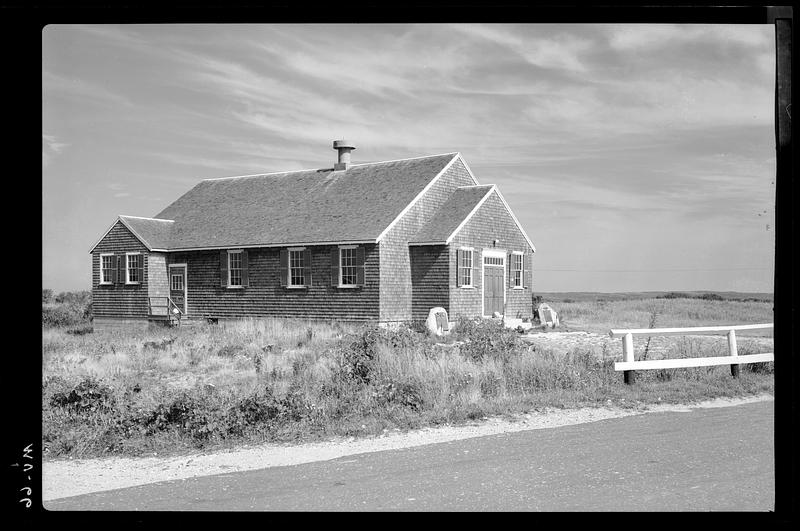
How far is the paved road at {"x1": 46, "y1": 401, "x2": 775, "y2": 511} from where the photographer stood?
5.71m

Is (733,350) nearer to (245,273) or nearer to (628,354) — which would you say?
(628,354)

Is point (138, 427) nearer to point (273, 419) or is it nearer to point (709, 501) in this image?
point (273, 419)

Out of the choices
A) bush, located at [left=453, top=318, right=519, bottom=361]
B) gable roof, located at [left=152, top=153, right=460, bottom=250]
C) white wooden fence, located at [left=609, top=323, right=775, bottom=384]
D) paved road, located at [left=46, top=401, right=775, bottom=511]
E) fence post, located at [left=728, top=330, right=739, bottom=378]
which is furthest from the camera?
gable roof, located at [left=152, top=153, right=460, bottom=250]

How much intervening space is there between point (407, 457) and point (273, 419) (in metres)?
2.06

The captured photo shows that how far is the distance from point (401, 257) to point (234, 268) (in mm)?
6269

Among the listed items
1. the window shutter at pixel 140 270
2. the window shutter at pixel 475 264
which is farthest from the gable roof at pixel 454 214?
the window shutter at pixel 140 270

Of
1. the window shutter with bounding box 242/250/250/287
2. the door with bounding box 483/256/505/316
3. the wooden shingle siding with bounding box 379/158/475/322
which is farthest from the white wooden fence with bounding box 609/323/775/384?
the window shutter with bounding box 242/250/250/287

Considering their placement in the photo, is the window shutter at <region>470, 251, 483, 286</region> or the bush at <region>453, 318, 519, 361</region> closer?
the bush at <region>453, 318, 519, 361</region>

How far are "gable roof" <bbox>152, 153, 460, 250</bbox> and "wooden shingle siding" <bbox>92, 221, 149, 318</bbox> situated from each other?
66 centimetres

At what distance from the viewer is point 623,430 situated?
8.30 metres

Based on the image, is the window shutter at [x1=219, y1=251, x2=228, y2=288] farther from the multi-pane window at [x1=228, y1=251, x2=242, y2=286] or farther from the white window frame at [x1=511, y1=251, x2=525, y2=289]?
the white window frame at [x1=511, y1=251, x2=525, y2=289]

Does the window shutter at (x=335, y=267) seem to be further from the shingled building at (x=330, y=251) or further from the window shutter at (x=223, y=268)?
the window shutter at (x=223, y=268)

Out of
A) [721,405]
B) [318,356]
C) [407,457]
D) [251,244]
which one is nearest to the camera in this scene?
[407,457]
